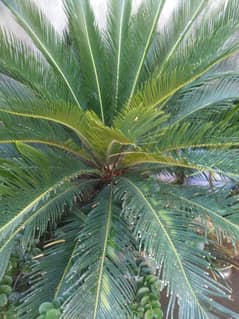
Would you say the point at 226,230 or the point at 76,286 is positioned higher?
the point at 226,230

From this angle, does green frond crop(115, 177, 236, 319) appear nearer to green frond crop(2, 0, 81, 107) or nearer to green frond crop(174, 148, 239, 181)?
green frond crop(174, 148, 239, 181)

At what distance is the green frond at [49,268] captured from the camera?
982 millimetres

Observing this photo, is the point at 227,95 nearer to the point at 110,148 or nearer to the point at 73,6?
the point at 110,148

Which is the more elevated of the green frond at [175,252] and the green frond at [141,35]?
the green frond at [141,35]

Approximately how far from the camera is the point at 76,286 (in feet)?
3.10

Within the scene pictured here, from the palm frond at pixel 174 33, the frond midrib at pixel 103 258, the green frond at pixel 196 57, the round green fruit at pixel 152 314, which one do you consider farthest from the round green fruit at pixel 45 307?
the palm frond at pixel 174 33

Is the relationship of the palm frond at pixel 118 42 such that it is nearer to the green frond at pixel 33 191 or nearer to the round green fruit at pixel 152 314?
the green frond at pixel 33 191

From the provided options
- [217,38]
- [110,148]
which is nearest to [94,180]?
[110,148]

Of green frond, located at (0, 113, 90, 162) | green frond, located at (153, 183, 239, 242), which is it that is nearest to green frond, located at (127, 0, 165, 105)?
green frond, located at (0, 113, 90, 162)

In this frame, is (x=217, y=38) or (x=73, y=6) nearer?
(x=217, y=38)

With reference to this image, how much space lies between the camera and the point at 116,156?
1.13m

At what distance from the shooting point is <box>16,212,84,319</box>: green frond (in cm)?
98

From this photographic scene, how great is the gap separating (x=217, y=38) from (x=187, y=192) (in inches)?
16.7

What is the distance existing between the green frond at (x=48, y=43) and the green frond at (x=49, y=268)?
0.41 m
